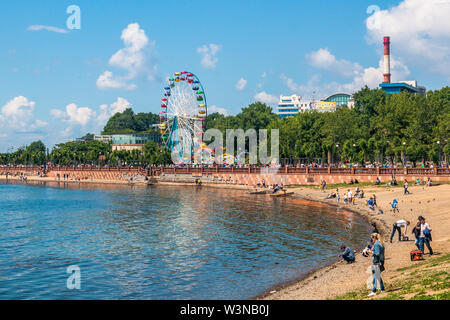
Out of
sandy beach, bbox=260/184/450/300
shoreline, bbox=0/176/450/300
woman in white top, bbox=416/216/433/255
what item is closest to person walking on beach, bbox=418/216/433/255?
woman in white top, bbox=416/216/433/255

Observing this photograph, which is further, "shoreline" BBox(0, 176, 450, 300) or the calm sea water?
the calm sea water

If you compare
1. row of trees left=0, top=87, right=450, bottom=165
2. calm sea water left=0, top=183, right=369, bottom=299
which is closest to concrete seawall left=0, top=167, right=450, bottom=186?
row of trees left=0, top=87, right=450, bottom=165

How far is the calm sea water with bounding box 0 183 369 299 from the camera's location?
27.5m

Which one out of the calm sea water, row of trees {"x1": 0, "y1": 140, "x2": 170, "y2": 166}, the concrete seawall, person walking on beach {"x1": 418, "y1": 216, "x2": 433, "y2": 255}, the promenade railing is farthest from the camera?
row of trees {"x1": 0, "y1": 140, "x2": 170, "y2": 166}

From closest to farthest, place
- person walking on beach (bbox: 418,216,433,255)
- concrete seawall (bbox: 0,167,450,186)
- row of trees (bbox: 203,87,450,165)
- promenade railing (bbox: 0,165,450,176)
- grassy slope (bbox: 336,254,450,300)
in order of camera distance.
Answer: grassy slope (bbox: 336,254,450,300), person walking on beach (bbox: 418,216,433,255), promenade railing (bbox: 0,165,450,176), concrete seawall (bbox: 0,167,450,186), row of trees (bbox: 203,87,450,165)

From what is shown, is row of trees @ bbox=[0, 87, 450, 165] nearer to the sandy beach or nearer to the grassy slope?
the sandy beach

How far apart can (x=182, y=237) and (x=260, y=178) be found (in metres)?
56.2

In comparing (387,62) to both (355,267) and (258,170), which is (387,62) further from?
(355,267)

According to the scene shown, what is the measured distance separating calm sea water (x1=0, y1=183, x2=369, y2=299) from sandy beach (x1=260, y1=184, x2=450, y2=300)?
70.4 inches

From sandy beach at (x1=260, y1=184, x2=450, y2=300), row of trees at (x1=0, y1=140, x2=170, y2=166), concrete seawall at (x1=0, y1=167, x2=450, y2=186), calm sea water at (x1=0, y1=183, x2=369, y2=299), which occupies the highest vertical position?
row of trees at (x1=0, y1=140, x2=170, y2=166)

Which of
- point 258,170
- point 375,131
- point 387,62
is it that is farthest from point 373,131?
point 387,62

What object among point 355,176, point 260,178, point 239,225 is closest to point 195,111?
point 260,178

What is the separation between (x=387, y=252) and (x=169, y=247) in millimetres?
17147

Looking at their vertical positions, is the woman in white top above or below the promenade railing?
below
